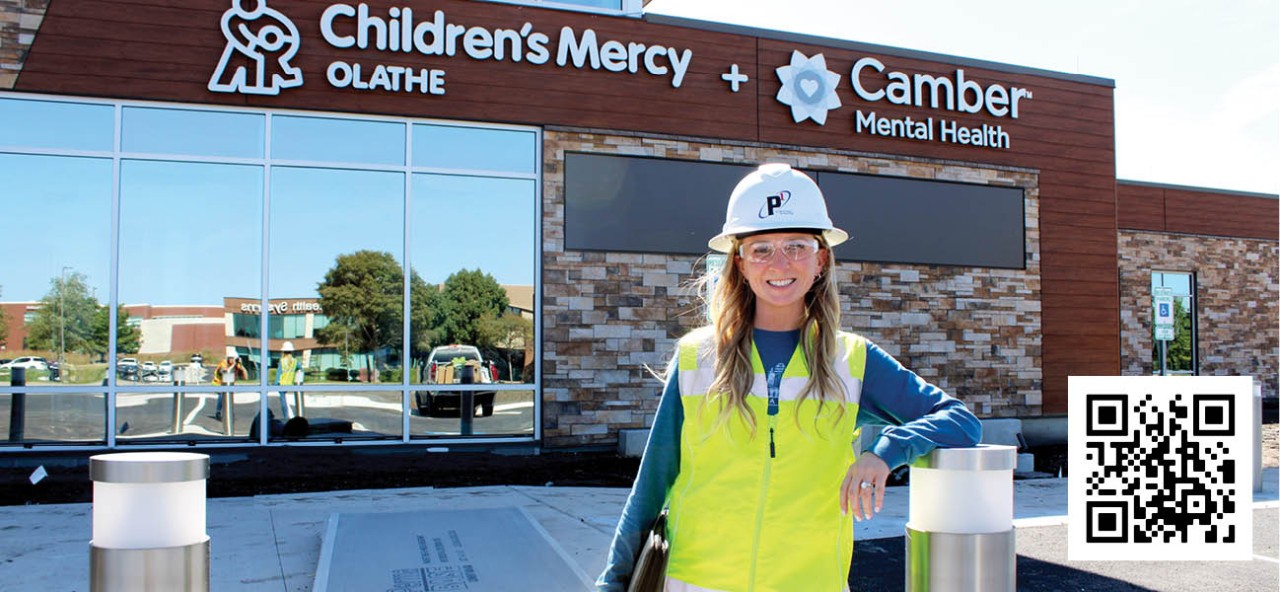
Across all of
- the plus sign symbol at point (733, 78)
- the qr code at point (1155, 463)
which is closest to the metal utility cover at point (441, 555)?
the qr code at point (1155, 463)

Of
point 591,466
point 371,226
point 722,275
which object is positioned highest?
point 371,226

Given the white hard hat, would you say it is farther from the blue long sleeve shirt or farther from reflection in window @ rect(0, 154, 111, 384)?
reflection in window @ rect(0, 154, 111, 384)

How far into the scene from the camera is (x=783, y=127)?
1205cm

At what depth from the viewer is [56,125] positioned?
1005 centimetres

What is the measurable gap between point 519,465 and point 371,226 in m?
3.19

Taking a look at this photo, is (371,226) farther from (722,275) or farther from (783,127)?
(722,275)

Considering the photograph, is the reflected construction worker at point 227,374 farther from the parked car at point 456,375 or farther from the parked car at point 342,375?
the parked car at point 456,375

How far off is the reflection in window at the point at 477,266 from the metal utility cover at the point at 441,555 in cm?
437

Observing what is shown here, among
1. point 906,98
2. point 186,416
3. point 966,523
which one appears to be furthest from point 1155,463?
point 186,416

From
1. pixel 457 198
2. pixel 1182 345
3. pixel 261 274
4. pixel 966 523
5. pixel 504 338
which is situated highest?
pixel 457 198

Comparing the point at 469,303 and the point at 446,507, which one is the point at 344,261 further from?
the point at 446,507

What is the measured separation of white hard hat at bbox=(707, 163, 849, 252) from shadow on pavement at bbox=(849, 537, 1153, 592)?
143 inches

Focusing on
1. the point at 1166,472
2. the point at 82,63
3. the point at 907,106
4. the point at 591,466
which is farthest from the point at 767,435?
Result: the point at 907,106

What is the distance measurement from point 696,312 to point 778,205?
8.99 meters
